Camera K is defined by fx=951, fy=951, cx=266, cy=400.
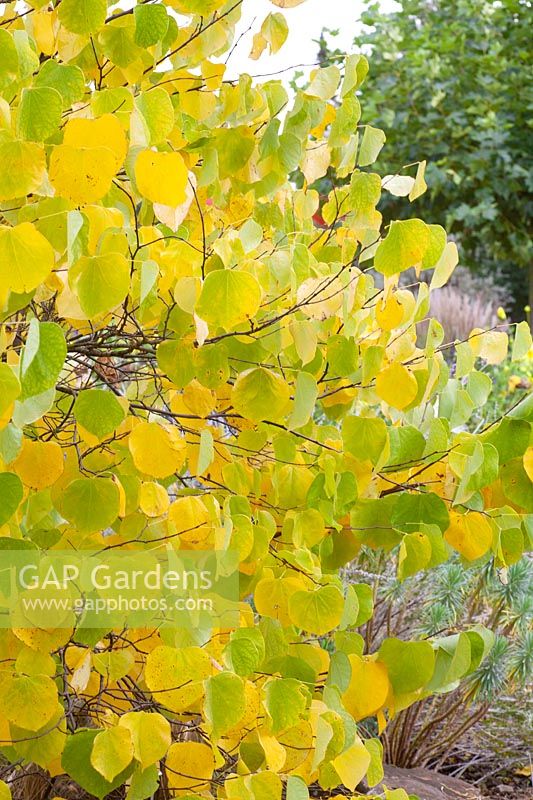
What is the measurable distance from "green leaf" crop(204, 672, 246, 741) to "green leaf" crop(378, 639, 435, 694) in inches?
10.6

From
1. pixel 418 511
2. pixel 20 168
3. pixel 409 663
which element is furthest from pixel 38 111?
pixel 409 663

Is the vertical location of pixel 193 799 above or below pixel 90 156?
below

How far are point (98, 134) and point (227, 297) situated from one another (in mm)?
164

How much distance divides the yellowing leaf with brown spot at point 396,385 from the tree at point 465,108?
244 inches

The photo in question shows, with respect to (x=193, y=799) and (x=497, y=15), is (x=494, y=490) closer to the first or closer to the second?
(x=193, y=799)

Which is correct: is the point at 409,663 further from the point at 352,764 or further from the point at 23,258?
the point at 23,258

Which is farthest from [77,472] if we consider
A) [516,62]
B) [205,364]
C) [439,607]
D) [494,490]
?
[516,62]

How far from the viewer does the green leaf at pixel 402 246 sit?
906 millimetres

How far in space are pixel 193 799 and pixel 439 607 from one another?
50.4 inches

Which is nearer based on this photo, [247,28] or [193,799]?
[193,799]

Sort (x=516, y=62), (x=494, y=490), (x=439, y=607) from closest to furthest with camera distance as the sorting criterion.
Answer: (x=494, y=490)
(x=439, y=607)
(x=516, y=62)

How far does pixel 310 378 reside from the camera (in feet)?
3.03

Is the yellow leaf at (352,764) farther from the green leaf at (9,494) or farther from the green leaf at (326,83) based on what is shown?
the green leaf at (326,83)

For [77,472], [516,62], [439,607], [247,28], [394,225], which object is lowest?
[516,62]
